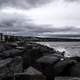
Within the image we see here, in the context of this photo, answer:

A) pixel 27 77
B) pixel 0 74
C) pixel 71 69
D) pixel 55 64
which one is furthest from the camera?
pixel 55 64

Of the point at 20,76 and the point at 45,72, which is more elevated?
the point at 20,76

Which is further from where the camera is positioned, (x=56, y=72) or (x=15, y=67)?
(x=56, y=72)

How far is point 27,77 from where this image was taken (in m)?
4.66

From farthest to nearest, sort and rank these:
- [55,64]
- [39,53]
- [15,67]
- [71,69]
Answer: [39,53] → [55,64] → [71,69] → [15,67]

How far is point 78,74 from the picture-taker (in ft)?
22.6

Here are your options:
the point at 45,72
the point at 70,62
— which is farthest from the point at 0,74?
the point at 70,62

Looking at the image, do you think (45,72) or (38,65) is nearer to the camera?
(45,72)

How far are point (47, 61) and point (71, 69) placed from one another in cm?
117

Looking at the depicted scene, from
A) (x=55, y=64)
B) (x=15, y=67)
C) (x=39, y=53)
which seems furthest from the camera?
(x=39, y=53)

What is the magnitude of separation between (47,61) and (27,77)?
11.9ft

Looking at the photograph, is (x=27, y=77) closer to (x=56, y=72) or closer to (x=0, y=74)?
(x=0, y=74)

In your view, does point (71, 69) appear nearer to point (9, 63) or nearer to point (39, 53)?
point (9, 63)

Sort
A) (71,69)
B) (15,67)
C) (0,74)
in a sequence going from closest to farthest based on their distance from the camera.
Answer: (0,74)
(15,67)
(71,69)

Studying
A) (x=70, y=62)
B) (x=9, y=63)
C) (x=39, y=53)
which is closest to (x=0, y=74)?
(x=9, y=63)
